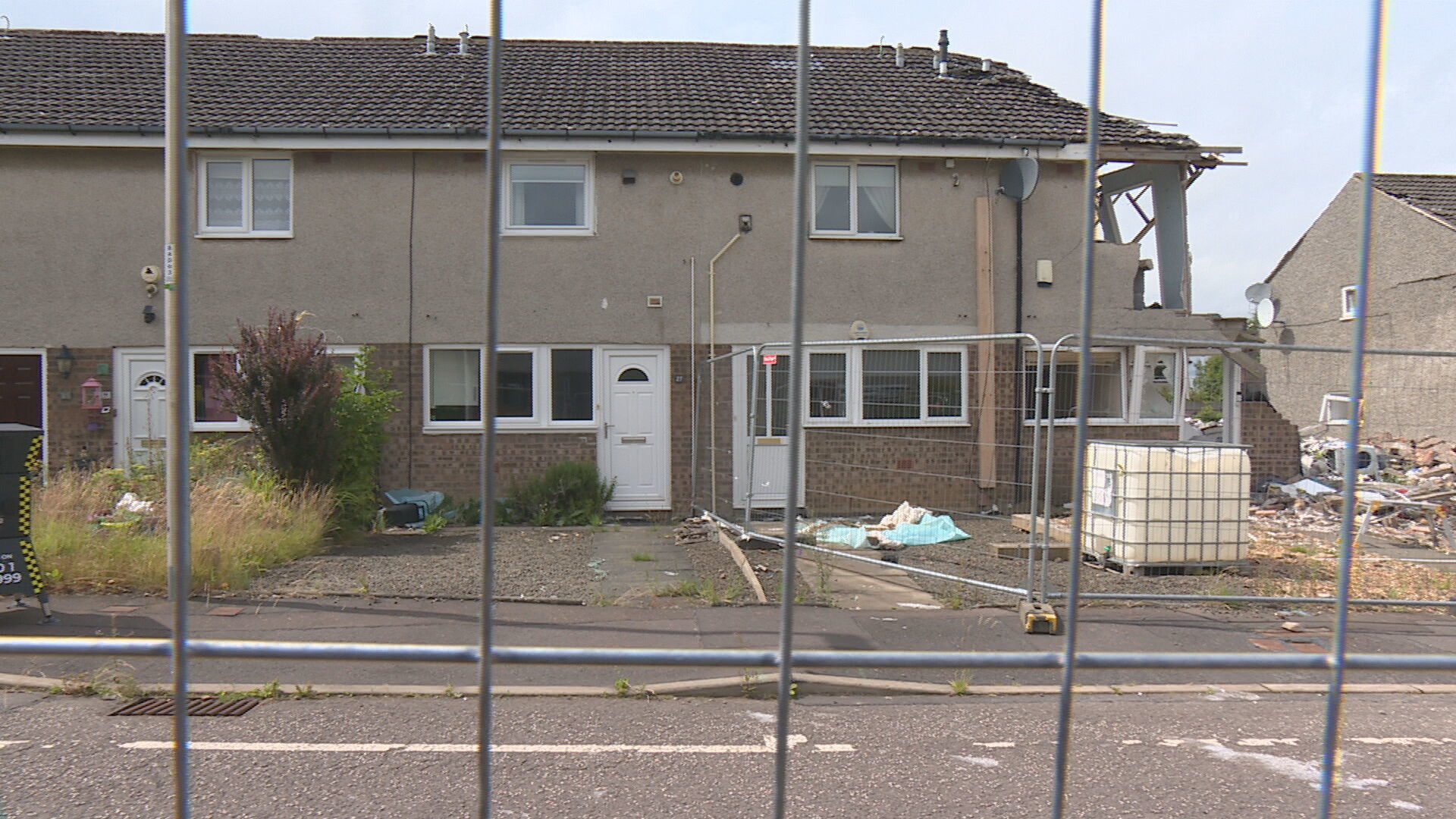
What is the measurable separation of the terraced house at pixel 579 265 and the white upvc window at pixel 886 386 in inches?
1.4

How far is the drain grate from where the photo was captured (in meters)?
5.25

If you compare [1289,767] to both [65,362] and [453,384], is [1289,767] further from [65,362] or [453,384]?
[65,362]

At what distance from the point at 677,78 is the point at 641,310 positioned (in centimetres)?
450

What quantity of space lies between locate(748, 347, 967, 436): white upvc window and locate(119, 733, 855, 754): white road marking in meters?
8.97

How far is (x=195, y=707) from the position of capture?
17.5 feet

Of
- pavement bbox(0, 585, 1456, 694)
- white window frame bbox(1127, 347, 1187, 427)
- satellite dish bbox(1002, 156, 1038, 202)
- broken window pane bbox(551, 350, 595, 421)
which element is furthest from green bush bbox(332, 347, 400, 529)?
white window frame bbox(1127, 347, 1187, 427)

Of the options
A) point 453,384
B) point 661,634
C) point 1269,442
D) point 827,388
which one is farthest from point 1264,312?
point 661,634

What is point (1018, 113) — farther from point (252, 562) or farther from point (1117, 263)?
point (252, 562)

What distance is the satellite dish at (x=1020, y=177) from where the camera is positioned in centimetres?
1357

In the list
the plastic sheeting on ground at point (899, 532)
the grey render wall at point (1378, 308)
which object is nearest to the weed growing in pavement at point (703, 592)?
the plastic sheeting on ground at point (899, 532)

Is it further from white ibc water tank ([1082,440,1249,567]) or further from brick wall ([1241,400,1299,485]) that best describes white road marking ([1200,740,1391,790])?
brick wall ([1241,400,1299,485])

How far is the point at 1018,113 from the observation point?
48.5 ft

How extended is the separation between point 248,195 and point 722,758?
11.9 meters

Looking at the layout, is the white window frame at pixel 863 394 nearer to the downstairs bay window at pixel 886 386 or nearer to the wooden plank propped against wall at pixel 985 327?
the downstairs bay window at pixel 886 386
